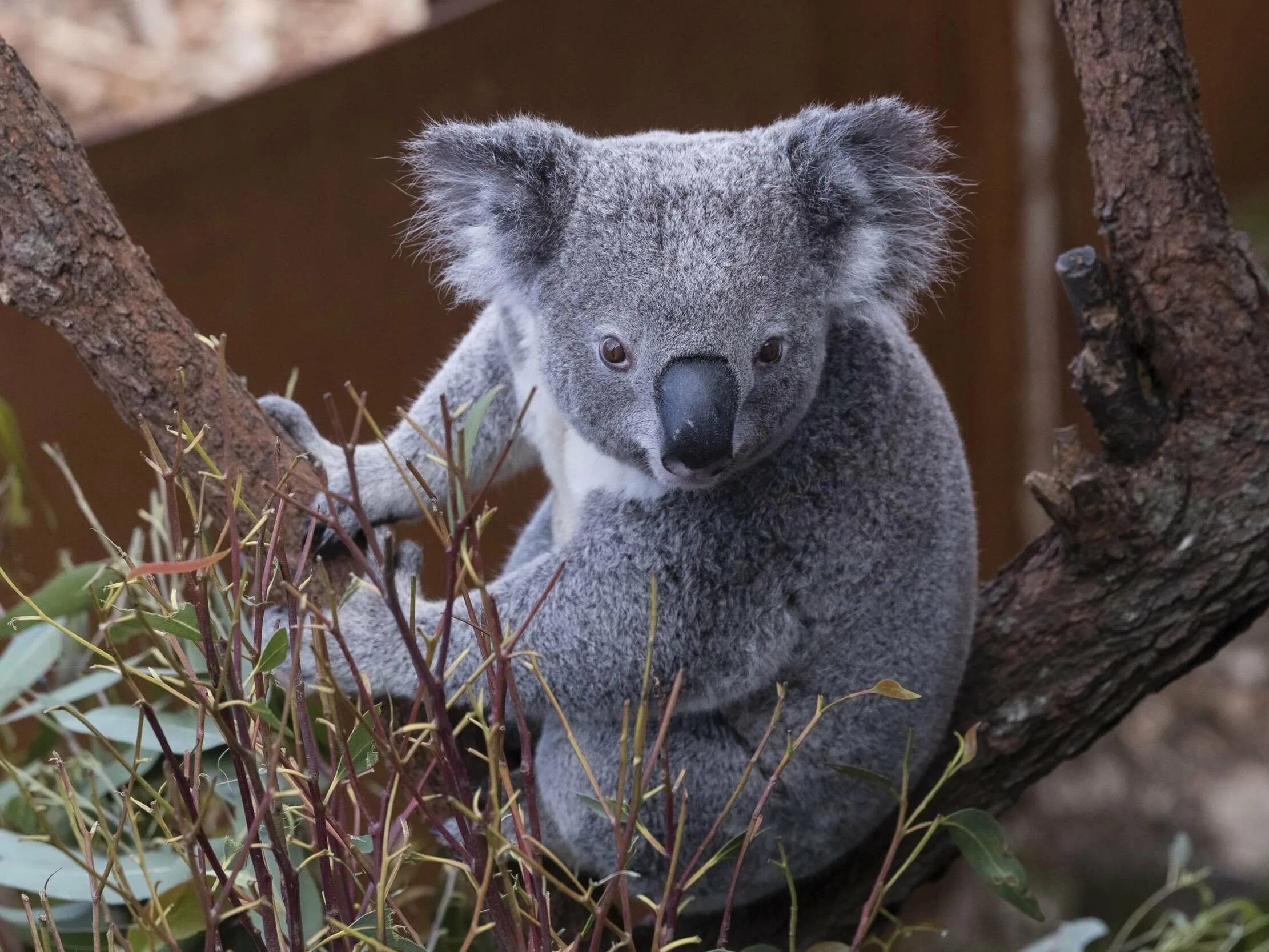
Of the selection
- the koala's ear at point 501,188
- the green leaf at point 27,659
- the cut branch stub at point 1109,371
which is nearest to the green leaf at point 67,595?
the green leaf at point 27,659

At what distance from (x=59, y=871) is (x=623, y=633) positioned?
2.87 feet

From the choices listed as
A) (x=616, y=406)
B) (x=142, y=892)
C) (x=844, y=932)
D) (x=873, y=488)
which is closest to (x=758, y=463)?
(x=873, y=488)

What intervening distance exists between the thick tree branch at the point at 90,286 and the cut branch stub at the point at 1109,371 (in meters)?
1.35

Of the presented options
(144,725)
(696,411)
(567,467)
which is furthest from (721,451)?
(144,725)

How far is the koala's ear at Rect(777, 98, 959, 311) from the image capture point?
1.83m

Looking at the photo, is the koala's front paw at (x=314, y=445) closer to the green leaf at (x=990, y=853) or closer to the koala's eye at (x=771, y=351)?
the koala's eye at (x=771, y=351)

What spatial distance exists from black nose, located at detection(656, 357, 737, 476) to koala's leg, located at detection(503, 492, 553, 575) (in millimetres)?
918

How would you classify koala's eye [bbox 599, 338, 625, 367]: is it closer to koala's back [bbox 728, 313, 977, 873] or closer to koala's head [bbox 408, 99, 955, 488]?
koala's head [bbox 408, 99, 955, 488]

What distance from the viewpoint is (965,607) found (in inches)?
88.0

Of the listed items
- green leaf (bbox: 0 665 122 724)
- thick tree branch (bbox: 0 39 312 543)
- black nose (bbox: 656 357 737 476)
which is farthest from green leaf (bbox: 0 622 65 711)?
black nose (bbox: 656 357 737 476)

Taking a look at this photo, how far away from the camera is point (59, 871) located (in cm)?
175

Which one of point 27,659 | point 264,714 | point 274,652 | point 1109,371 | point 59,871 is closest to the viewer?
point 264,714

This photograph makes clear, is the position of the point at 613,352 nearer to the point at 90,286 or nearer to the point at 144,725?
the point at 90,286

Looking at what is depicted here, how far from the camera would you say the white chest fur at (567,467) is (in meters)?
2.04
